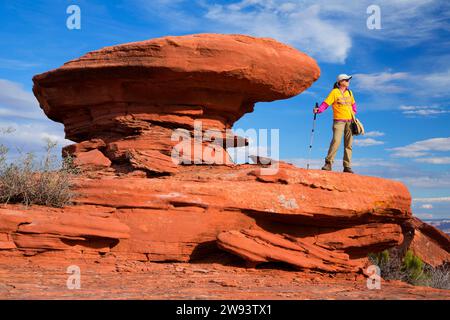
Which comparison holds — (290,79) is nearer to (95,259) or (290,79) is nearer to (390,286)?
(390,286)

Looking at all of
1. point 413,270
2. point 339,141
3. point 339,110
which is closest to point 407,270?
point 413,270

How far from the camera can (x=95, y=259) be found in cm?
903

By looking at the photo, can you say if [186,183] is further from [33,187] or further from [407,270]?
[407,270]

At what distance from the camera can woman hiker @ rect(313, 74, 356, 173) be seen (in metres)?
11.4

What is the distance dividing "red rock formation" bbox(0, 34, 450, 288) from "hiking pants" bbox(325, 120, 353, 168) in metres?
0.86

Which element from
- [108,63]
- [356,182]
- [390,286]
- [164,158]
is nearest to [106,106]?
[108,63]

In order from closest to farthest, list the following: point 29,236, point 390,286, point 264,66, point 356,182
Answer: point 29,236 < point 390,286 < point 356,182 < point 264,66

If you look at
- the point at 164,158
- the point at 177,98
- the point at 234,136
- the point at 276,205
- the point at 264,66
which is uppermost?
the point at 264,66

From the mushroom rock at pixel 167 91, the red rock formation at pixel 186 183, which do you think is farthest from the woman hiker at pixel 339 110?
the mushroom rock at pixel 167 91

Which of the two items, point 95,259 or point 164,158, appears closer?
point 95,259

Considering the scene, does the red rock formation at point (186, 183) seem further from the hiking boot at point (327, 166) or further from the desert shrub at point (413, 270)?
the desert shrub at point (413, 270)

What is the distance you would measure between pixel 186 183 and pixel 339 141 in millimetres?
3996

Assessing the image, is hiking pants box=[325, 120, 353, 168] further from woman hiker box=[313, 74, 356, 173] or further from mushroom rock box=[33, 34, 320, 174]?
mushroom rock box=[33, 34, 320, 174]

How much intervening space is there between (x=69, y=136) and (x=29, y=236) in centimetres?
547
